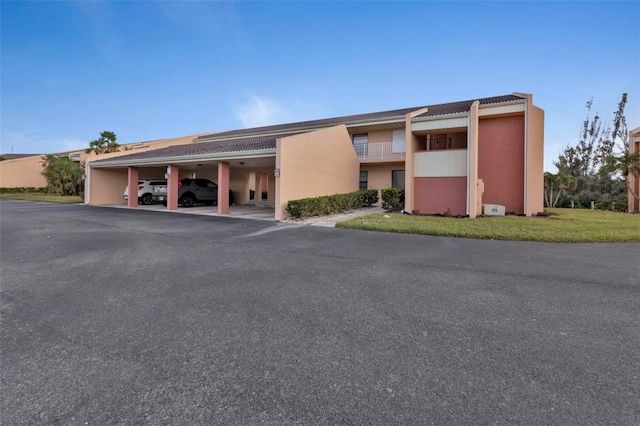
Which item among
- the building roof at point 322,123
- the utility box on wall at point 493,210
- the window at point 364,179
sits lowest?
the utility box on wall at point 493,210

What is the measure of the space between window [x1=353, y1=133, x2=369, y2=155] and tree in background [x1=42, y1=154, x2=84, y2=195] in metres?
25.9

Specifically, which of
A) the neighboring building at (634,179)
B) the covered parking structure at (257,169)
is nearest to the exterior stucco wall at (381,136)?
the covered parking structure at (257,169)

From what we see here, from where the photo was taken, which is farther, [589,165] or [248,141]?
[589,165]

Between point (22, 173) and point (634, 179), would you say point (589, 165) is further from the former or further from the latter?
point (22, 173)

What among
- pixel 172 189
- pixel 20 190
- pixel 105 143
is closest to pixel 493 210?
pixel 172 189

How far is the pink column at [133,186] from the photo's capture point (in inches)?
766

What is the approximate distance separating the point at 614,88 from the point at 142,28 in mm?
39885

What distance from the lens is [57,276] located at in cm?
508

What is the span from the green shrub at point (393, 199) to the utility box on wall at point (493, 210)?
3824 mm

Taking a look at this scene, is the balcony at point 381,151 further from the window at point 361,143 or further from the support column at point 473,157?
the support column at point 473,157

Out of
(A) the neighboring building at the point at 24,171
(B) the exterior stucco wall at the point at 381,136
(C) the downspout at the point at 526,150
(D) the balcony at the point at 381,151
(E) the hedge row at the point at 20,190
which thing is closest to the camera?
(C) the downspout at the point at 526,150

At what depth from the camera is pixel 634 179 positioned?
1700 cm

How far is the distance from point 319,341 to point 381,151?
62.9 ft

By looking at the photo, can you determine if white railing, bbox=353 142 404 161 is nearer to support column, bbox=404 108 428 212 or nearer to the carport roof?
support column, bbox=404 108 428 212
